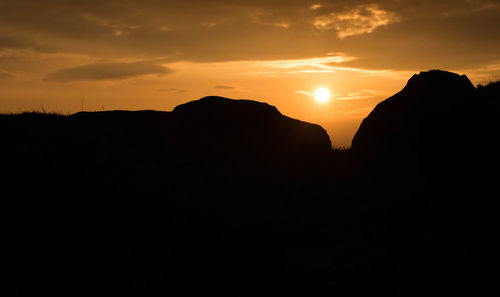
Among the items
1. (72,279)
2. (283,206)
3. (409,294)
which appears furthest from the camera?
(283,206)

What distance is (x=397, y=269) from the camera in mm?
9719

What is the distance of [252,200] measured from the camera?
12.8 metres

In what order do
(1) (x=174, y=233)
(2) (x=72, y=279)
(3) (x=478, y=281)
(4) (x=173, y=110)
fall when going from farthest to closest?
1. (4) (x=173, y=110)
2. (1) (x=174, y=233)
3. (3) (x=478, y=281)
4. (2) (x=72, y=279)

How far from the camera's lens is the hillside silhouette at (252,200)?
879 centimetres

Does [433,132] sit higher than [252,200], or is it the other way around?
[433,132]

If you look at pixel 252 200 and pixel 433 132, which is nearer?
pixel 252 200

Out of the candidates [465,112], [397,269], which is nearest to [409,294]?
[397,269]

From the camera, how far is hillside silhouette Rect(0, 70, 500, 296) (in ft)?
28.8

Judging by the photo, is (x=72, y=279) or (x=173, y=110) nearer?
(x=72, y=279)

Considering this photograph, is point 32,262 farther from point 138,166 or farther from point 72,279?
point 138,166

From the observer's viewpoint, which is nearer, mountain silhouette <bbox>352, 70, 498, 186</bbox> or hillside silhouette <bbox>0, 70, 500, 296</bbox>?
hillside silhouette <bbox>0, 70, 500, 296</bbox>

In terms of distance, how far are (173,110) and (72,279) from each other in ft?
30.7

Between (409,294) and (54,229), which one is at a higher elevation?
(54,229)

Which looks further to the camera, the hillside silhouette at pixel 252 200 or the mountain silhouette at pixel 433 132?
the mountain silhouette at pixel 433 132
